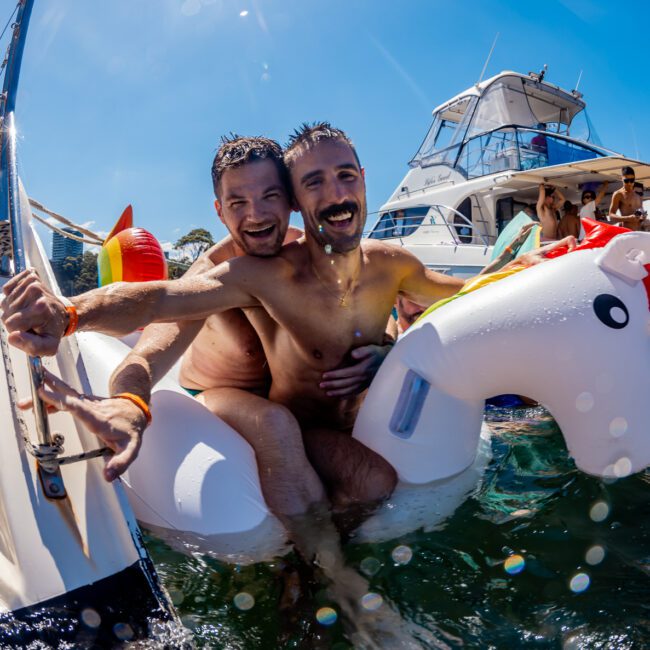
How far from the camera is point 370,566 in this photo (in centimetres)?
160

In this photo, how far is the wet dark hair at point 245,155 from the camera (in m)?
2.10

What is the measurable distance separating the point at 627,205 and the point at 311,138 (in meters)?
5.96

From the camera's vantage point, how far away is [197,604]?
4.78ft

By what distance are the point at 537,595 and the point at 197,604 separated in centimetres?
89

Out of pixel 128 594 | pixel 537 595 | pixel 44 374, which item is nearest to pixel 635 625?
pixel 537 595

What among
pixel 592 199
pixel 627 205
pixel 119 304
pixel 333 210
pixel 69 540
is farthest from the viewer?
pixel 592 199

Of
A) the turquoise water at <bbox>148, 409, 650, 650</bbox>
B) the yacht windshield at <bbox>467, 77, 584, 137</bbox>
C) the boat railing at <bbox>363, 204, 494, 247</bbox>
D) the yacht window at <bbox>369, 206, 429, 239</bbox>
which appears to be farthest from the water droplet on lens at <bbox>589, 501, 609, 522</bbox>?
the yacht windshield at <bbox>467, 77, 584, 137</bbox>

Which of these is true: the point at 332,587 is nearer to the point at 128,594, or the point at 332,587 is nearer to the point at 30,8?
the point at 128,594

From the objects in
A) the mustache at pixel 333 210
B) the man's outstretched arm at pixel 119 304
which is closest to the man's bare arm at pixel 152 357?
the man's outstretched arm at pixel 119 304

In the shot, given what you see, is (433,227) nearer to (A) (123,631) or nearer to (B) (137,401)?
(B) (137,401)

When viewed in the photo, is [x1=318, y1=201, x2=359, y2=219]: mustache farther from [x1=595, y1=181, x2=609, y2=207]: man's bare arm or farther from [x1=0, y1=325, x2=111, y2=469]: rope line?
[x1=595, y1=181, x2=609, y2=207]: man's bare arm

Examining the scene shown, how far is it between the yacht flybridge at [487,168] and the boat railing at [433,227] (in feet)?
0.06

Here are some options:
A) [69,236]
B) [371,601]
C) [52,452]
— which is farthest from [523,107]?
[52,452]

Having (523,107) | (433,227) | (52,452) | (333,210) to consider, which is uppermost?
(523,107)
